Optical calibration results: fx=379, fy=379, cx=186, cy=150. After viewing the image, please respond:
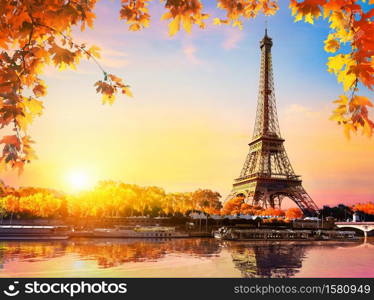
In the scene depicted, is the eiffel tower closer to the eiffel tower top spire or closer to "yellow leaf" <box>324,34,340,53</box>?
the eiffel tower top spire

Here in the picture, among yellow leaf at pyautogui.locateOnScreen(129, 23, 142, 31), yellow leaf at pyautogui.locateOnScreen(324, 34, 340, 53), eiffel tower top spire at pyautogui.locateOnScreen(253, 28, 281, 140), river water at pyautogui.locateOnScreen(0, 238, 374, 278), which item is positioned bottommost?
river water at pyautogui.locateOnScreen(0, 238, 374, 278)

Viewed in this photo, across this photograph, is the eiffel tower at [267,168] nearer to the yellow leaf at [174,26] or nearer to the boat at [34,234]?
the boat at [34,234]

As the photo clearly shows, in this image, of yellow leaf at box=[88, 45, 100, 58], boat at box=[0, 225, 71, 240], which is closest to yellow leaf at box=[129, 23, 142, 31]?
yellow leaf at box=[88, 45, 100, 58]

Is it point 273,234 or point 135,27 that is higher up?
point 135,27

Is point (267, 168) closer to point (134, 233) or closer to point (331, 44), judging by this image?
point (134, 233)

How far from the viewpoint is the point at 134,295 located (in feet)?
61.0

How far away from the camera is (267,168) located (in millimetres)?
79875

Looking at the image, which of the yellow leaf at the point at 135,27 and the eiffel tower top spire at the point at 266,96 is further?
the eiffel tower top spire at the point at 266,96

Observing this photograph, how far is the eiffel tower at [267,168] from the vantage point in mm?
75688

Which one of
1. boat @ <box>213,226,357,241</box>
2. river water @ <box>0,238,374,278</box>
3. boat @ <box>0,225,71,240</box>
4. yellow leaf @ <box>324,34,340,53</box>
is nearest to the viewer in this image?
yellow leaf @ <box>324,34,340,53</box>

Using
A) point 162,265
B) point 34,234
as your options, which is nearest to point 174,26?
Result: point 162,265

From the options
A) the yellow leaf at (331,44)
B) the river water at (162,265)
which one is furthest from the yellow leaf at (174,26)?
the river water at (162,265)

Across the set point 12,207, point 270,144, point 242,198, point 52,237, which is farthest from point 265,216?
point 12,207

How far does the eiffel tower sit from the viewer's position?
248 feet
